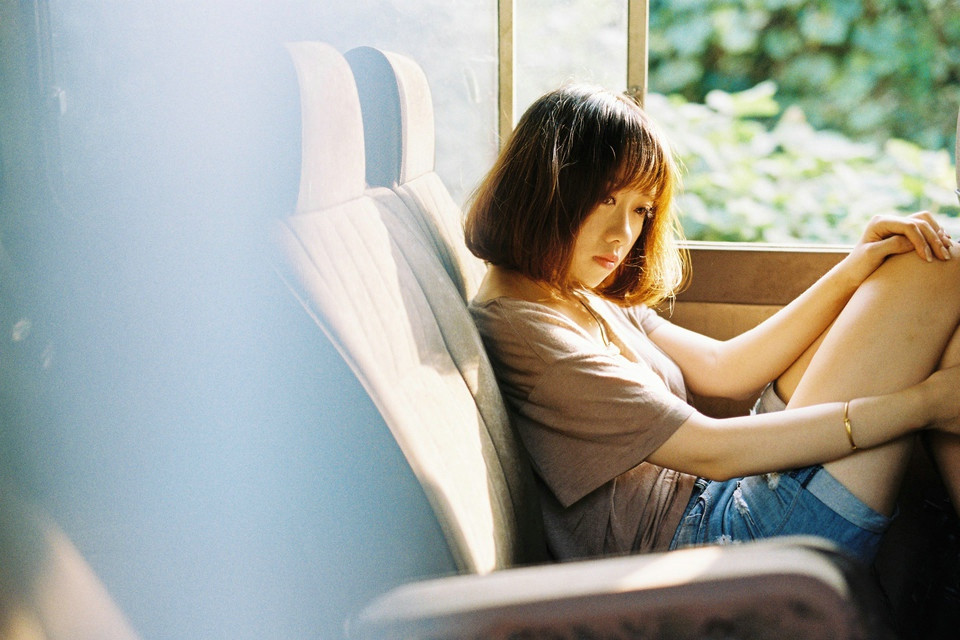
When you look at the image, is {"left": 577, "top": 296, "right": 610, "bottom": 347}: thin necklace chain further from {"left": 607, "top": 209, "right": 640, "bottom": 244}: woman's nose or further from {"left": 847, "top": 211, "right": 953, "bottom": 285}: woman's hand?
{"left": 847, "top": 211, "right": 953, "bottom": 285}: woman's hand

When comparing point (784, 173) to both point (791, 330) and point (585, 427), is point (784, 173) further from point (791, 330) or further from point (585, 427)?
point (585, 427)

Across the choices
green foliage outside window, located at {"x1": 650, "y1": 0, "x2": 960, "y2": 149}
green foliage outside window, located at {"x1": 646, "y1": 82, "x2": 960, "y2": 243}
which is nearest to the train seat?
green foliage outside window, located at {"x1": 646, "y1": 82, "x2": 960, "y2": 243}

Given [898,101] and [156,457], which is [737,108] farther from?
[156,457]

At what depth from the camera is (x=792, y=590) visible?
19.2 inches

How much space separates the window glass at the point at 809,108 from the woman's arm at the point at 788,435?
101 centimetres

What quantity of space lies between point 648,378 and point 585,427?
128mm

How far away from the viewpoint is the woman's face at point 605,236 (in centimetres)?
116

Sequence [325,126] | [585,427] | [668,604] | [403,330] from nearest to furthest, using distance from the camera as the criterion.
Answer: [668,604]
[325,126]
[403,330]
[585,427]

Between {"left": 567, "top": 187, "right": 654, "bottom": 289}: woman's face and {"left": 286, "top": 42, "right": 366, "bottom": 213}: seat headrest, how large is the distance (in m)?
0.39

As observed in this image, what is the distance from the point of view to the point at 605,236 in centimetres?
117

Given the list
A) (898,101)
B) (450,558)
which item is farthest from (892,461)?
(898,101)

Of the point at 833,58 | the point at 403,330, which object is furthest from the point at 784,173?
the point at 403,330

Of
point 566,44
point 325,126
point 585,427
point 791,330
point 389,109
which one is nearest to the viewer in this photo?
point 325,126

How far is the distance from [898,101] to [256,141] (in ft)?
6.51
